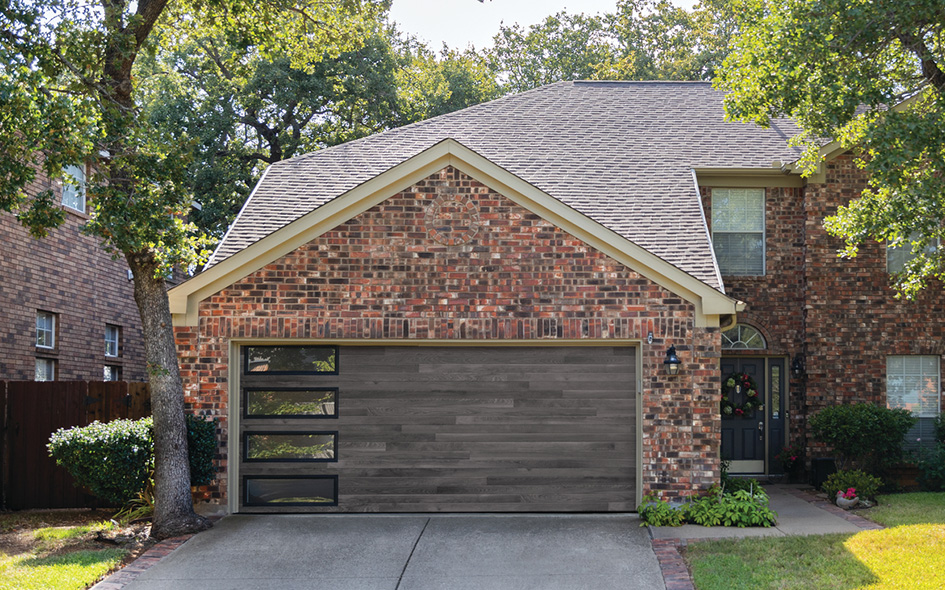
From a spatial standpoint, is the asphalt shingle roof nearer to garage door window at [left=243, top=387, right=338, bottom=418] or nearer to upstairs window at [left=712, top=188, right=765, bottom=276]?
upstairs window at [left=712, top=188, right=765, bottom=276]

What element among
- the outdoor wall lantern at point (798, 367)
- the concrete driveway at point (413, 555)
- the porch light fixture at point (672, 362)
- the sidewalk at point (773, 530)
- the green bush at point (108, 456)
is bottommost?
the concrete driveway at point (413, 555)

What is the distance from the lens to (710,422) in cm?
1104

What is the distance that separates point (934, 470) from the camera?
1391 cm

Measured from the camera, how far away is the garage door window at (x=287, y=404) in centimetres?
1145

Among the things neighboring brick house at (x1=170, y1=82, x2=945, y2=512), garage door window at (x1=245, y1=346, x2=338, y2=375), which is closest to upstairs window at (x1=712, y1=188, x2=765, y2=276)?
neighboring brick house at (x1=170, y1=82, x2=945, y2=512)

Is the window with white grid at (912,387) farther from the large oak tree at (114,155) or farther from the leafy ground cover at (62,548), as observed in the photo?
the leafy ground cover at (62,548)

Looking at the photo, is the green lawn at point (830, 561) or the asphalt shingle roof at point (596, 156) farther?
the asphalt shingle roof at point (596, 156)

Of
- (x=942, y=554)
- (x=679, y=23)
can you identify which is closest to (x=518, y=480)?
(x=942, y=554)

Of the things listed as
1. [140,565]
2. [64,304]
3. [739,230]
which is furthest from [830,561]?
[64,304]

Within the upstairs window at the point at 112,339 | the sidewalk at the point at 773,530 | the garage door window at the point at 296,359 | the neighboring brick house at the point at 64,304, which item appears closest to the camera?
the sidewalk at the point at 773,530

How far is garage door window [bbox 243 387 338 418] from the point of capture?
11.4 metres

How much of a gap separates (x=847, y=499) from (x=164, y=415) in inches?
362

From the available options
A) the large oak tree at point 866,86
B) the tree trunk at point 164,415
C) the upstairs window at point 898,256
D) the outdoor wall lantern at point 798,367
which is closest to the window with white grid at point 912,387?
the outdoor wall lantern at point 798,367

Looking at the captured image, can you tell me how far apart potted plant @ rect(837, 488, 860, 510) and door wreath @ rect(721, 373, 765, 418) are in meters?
3.20
